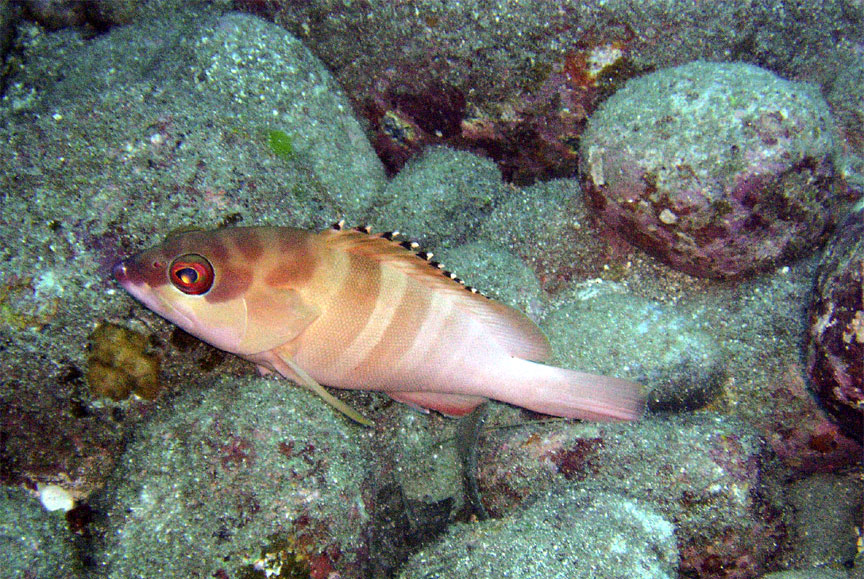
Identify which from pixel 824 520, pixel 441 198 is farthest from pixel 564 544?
pixel 441 198

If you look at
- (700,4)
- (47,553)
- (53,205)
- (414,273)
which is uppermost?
(700,4)

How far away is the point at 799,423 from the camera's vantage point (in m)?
3.24

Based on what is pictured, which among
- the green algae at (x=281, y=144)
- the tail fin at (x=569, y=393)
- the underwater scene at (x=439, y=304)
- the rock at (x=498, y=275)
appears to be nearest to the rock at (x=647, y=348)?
the underwater scene at (x=439, y=304)

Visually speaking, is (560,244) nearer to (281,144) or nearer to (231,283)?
(281,144)

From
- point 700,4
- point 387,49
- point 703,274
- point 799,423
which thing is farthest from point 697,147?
point 387,49

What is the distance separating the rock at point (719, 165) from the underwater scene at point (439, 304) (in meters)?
0.02

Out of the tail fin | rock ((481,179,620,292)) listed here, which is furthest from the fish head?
rock ((481,179,620,292))

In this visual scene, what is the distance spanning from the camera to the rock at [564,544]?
2295 mm

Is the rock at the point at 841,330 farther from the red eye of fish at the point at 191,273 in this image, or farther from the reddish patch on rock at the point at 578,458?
the red eye of fish at the point at 191,273

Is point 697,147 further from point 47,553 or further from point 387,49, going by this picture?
point 47,553

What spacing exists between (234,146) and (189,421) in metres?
1.77

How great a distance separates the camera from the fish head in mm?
2342

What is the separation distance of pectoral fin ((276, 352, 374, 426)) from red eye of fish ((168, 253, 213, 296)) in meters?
0.54

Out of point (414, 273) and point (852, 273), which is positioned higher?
point (852, 273)
